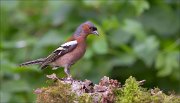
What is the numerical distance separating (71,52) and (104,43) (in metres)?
2.70

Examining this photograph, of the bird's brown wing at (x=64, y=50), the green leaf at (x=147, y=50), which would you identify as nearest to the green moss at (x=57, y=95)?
the bird's brown wing at (x=64, y=50)

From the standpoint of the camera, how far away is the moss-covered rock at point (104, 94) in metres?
4.22

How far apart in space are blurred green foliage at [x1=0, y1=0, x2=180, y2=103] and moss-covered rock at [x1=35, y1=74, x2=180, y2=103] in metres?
3.71

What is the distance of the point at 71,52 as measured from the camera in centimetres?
604

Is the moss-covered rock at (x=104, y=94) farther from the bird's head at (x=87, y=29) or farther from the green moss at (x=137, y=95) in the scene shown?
the bird's head at (x=87, y=29)

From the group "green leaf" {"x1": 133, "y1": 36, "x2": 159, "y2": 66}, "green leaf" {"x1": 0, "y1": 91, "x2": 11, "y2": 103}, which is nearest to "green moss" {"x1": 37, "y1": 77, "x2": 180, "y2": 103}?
"green leaf" {"x1": 0, "y1": 91, "x2": 11, "y2": 103}

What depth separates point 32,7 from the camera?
11.1 m

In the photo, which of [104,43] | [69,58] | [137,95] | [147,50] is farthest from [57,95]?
[147,50]

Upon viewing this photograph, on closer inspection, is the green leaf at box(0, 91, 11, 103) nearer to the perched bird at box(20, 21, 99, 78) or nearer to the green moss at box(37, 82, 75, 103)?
the perched bird at box(20, 21, 99, 78)

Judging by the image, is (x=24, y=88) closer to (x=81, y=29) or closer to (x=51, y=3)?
(x=51, y=3)

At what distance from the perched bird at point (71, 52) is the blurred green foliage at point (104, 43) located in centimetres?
214

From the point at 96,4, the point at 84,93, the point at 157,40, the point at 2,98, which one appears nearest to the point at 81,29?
the point at 84,93

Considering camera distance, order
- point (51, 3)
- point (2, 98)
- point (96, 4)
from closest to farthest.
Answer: point (2, 98), point (96, 4), point (51, 3)

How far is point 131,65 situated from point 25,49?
1.66 meters
